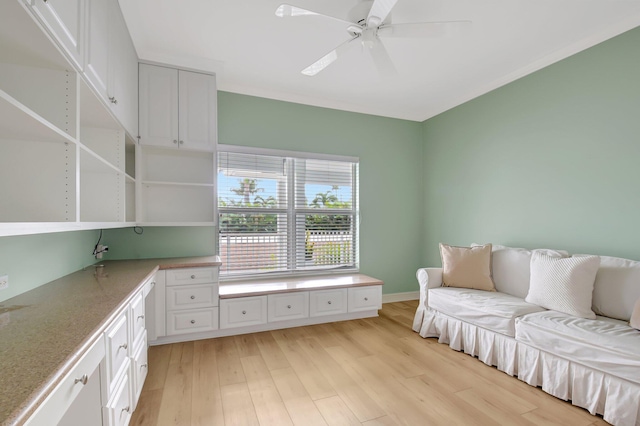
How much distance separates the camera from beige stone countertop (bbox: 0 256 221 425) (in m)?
0.68

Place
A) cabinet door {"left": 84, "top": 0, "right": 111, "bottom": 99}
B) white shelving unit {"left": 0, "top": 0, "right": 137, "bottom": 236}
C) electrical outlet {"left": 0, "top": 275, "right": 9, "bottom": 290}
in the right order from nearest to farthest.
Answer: white shelving unit {"left": 0, "top": 0, "right": 137, "bottom": 236}, electrical outlet {"left": 0, "top": 275, "right": 9, "bottom": 290}, cabinet door {"left": 84, "top": 0, "right": 111, "bottom": 99}

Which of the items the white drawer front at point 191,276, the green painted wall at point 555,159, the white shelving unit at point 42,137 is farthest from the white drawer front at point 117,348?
the green painted wall at point 555,159

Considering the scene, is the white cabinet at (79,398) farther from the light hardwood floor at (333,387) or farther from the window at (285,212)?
the window at (285,212)

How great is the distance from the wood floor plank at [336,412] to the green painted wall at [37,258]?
5.99 ft

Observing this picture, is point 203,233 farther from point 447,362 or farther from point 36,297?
point 447,362

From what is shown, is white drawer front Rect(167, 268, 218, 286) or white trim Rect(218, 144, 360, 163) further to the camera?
white trim Rect(218, 144, 360, 163)

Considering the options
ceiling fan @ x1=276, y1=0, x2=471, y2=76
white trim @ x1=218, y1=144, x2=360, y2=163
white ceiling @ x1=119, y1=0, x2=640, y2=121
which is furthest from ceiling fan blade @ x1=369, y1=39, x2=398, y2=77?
white trim @ x1=218, y1=144, x2=360, y2=163

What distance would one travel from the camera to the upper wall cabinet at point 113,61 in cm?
154

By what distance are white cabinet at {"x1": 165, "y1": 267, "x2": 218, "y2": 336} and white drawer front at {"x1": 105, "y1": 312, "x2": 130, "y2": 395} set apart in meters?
1.20

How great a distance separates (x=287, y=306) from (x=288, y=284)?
27 centimetres

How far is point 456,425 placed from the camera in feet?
5.58

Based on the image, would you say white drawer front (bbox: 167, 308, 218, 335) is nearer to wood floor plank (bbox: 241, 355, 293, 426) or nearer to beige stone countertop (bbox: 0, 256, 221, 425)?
wood floor plank (bbox: 241, 355, 293, 426)

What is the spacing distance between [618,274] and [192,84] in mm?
4061

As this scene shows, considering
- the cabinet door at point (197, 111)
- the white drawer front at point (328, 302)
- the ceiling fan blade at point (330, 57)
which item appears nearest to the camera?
the ceiling fan blade at point (330, 57)
